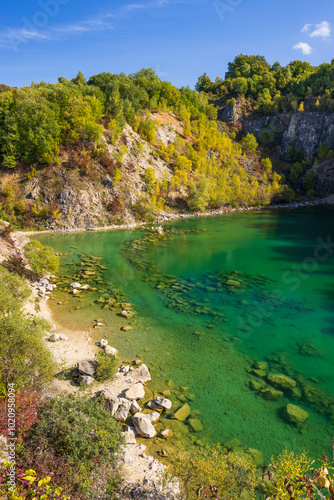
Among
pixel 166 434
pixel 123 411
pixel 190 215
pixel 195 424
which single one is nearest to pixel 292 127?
pixel 190 215

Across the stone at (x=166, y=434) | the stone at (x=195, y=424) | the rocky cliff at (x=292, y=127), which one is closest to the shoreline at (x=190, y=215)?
the rocky cliff at (x=292, y=127)

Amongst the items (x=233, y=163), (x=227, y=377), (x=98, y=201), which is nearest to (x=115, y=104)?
(x=98, y=201)

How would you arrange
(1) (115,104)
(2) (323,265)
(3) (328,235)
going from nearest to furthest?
(2) (323,265), (3) (328,235), (1) (115,104)

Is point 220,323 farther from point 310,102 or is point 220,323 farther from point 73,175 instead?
point 310,102

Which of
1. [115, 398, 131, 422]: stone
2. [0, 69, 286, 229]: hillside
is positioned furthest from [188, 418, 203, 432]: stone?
[0, 69, 286, 229]: hillside

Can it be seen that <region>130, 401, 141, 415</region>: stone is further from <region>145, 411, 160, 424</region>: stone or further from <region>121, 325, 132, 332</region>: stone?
<region>121, 325, 132, 332</region>: stone
